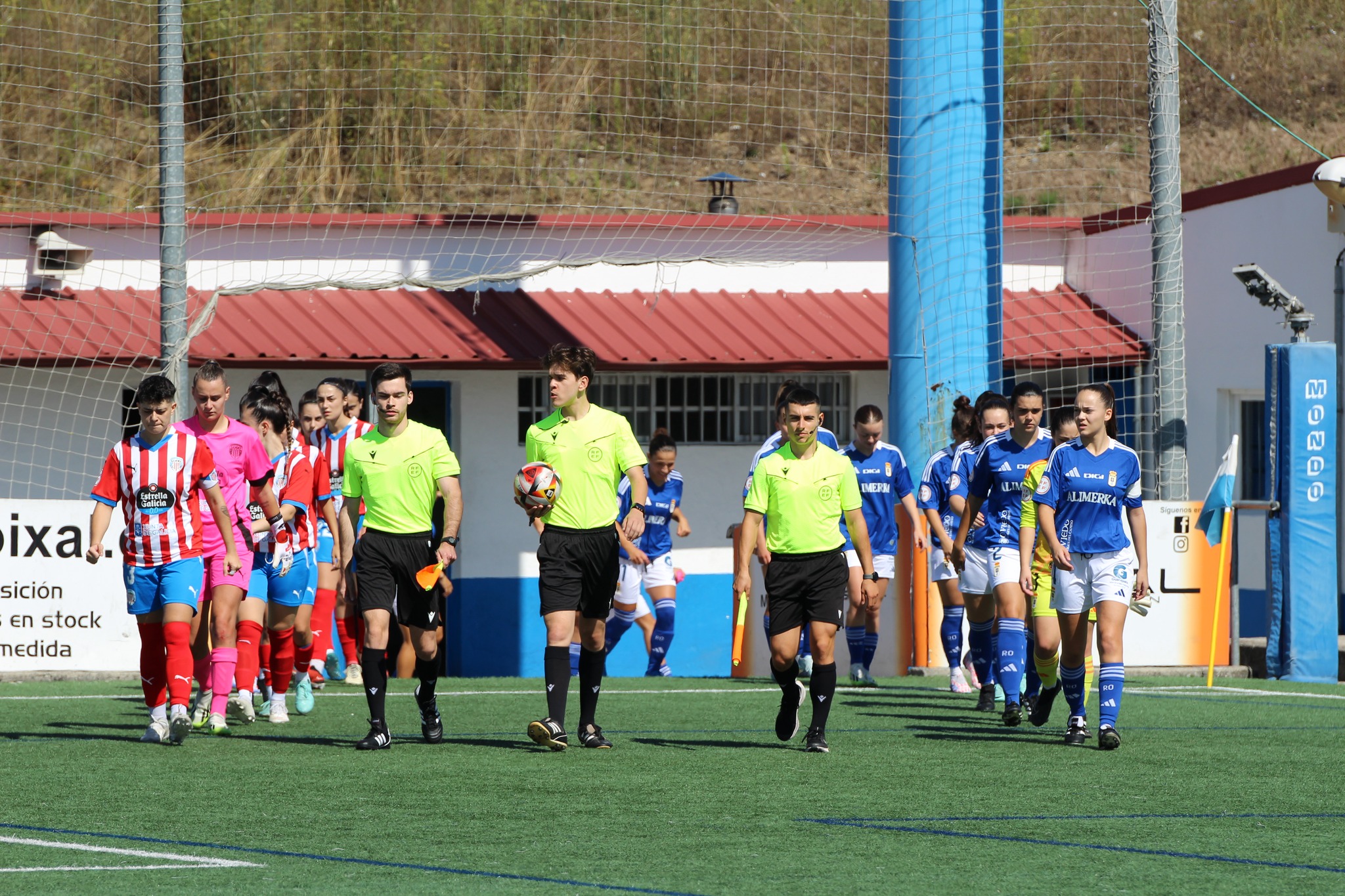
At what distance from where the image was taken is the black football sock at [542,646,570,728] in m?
9.15

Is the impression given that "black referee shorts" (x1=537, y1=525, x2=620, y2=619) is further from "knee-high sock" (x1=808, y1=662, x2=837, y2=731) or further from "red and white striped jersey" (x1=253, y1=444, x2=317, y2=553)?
"red and white striped jersey" (x1=253, y1=444, x2=317, y2=553)

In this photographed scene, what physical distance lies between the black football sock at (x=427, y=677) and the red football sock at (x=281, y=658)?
53.9 inches

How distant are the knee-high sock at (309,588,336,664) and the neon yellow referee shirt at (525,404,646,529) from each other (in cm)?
317

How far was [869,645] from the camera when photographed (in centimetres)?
1353

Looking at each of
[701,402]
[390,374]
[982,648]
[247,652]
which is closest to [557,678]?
[390,374]

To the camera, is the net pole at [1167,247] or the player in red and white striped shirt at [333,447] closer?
the player in red and white striped shirt at [333,447]

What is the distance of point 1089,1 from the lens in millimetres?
31328

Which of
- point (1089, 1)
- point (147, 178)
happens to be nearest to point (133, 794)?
point (147, 178)

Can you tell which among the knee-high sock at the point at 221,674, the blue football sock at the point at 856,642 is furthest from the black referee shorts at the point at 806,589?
the blue football sock at the point at 856,642

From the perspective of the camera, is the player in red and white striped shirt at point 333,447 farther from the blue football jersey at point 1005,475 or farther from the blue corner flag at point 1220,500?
the blue corner flag at point 1220,500

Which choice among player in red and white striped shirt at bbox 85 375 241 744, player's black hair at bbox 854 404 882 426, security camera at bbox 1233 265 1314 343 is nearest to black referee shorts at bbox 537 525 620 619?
player in red and white striped shirt at bbox 85 375 241 744

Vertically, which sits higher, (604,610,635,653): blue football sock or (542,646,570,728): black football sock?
(542,646,570,728): black football sock

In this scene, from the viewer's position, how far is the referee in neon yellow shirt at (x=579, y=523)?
30.1 feet

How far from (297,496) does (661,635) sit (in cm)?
617
